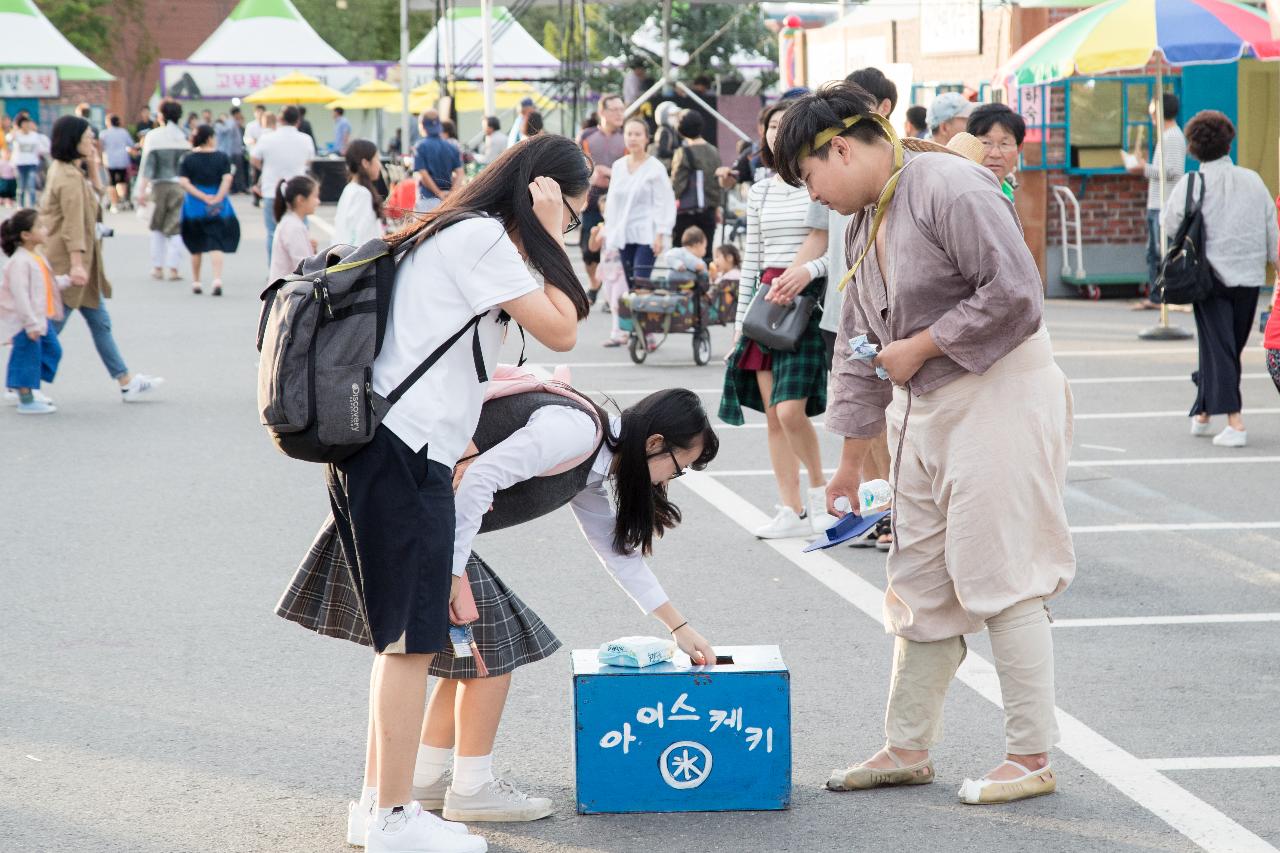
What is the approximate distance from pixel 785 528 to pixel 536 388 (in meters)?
3.50

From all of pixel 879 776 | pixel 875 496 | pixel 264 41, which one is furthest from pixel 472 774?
pixel 264 41

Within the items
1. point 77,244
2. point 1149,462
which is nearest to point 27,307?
point 77,244

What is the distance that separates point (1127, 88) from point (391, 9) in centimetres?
5068

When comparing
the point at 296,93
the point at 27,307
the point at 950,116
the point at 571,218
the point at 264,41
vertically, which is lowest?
the point at 27,307

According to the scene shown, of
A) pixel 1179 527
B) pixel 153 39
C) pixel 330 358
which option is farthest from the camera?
pixel 153 39

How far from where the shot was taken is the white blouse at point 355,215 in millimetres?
12094

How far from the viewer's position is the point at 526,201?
370cm

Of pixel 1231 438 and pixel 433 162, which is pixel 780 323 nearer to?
pixel 1231 438

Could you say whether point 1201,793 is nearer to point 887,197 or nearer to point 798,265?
point 887,197

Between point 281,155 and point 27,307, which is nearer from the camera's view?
point 27,307

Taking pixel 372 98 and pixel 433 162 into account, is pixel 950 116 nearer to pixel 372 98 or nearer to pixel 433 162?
pixel 433 162

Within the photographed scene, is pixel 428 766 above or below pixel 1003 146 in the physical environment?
below

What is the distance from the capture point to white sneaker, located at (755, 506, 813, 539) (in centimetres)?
745

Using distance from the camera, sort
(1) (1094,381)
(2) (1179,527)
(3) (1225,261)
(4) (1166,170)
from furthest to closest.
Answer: (4) (1166,170), (1) (1094,381), (3) (1225,261), (2) (1179,527)
